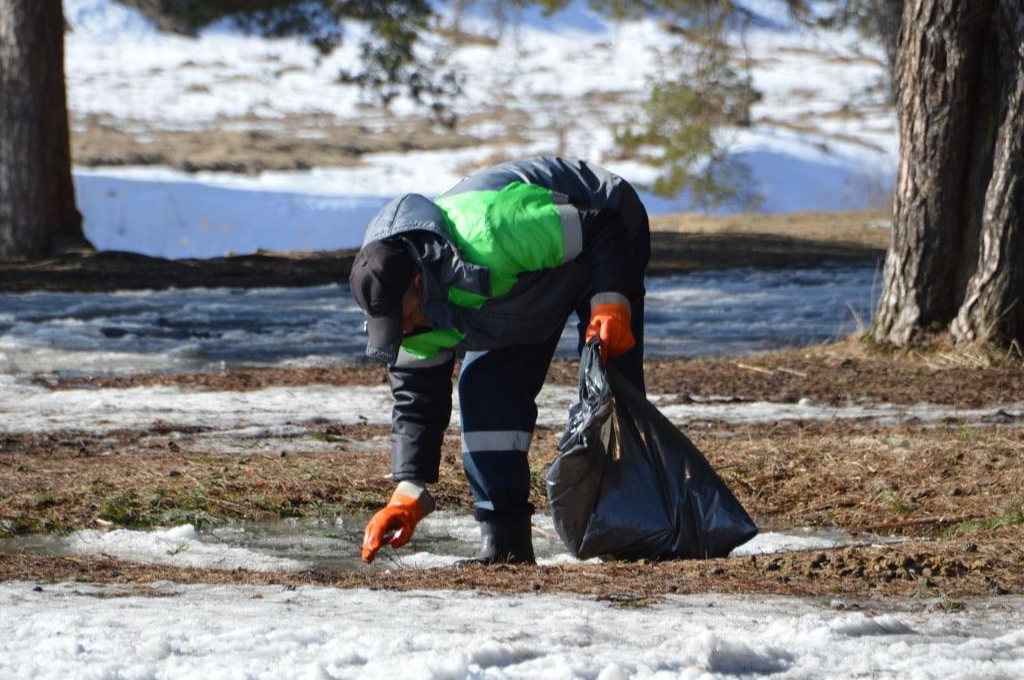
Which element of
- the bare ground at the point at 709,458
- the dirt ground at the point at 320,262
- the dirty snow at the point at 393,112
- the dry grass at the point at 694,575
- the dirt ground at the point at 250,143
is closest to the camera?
the dry grass at the point at 694,575

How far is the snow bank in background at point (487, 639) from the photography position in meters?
2.85

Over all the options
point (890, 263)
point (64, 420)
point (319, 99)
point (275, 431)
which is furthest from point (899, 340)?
point (319, 99)

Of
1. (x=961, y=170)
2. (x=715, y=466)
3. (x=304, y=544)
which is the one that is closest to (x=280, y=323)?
(x=961, y=170)

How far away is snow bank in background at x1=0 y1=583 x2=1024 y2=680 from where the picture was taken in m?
2.85

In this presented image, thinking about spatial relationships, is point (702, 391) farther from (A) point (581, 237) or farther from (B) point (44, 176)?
(B) point (44, 176)

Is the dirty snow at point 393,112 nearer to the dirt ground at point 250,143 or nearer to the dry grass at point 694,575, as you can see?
the dirt ground at point 250,143

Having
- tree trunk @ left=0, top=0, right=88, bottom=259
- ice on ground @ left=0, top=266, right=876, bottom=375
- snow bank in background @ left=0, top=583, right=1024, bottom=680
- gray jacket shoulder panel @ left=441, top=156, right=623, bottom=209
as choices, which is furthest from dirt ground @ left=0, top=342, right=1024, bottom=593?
tree trunk @ left=0, top=0, right=88, bottom=259

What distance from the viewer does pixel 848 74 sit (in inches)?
2087

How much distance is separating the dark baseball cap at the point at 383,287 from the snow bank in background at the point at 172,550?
3.23 ft

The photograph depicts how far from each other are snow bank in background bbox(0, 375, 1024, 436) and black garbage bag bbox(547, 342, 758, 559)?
2598 mm

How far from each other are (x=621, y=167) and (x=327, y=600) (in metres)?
27.1

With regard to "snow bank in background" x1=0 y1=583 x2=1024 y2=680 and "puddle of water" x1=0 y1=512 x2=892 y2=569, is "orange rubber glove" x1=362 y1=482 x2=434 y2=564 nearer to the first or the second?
"puddle of water" x1=0 y1=512 x2=892 y2=569

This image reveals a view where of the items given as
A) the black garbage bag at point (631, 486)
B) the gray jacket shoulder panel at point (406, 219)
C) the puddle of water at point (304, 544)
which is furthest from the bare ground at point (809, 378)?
the gray jacket shoulder panel at point (406, 219)

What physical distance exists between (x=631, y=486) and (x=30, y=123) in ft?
33.3
